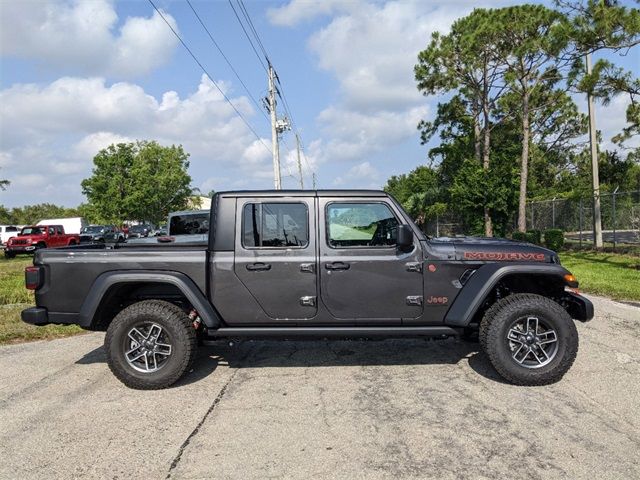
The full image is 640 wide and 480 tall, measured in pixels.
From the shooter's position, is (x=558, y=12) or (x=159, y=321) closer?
(x=159, y=321)

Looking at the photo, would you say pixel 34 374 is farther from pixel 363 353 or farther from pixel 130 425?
pixel 363 353

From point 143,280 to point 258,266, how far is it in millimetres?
1082

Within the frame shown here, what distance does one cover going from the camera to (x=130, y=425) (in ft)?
12.4

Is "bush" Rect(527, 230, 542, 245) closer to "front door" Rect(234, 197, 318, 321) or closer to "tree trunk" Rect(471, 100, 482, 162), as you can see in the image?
"tree trunk" Rect(471, 100, 482, 162)

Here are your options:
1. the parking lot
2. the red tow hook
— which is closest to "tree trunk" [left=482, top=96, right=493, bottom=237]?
the parking lot

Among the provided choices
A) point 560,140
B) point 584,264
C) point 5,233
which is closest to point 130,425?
point 584,264

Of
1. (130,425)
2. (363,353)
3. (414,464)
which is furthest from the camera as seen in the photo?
(363,353)

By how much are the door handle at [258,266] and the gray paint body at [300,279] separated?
0.03 feet

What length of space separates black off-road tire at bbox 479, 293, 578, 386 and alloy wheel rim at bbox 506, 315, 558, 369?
0.11 ft

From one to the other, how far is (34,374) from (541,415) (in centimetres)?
499

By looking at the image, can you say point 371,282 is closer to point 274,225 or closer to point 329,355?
point 274,225

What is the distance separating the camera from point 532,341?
4473mm

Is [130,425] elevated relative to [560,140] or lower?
lower

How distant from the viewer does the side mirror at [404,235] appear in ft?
14.4
